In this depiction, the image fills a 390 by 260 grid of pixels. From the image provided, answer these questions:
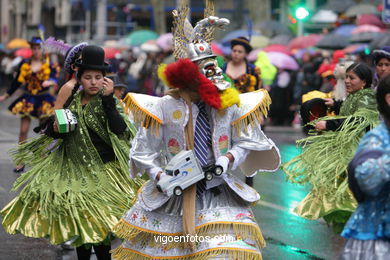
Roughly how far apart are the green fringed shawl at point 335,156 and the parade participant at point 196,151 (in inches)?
35.7

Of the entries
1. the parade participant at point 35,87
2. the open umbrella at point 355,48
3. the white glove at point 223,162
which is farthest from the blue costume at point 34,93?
the open umbrella at point 355,48

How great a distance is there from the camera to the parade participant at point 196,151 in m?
5.57

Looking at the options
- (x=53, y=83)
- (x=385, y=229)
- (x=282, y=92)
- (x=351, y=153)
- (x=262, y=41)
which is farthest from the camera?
(x=262, y=41)

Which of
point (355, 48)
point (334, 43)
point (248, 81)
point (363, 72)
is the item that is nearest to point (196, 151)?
point (363, 72)

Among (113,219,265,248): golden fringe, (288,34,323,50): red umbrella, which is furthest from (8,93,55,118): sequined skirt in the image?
(288,34,323,50): red umbrella

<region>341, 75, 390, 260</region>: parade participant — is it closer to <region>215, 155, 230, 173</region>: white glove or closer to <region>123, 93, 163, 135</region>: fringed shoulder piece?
<region>215, 155, 230, 173</region>: white glove

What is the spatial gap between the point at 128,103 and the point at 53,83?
24.7ft

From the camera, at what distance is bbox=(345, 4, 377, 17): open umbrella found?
28.7 meters

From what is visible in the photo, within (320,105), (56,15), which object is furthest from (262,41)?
(56,15)

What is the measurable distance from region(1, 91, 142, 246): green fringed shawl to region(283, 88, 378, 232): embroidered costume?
4.39ft

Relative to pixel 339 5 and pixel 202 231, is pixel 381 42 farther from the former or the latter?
pixel 202 231

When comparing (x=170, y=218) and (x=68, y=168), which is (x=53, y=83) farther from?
(x=170, y=218)

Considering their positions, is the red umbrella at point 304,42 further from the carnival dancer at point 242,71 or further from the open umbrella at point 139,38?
the carnival dancer at point 242,71

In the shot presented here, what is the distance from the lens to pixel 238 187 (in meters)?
5.78
